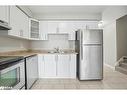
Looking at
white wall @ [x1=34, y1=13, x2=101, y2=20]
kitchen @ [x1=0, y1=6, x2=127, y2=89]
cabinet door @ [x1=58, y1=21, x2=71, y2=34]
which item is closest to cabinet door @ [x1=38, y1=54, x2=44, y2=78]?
kitchen @ [x1=0, y1=6, x2=127, y2=89]

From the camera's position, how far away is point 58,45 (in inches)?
224

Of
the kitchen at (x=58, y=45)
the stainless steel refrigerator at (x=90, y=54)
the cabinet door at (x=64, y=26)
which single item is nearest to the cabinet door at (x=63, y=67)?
the kitchen at (x=58, y=45)

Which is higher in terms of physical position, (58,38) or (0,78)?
(58,38)

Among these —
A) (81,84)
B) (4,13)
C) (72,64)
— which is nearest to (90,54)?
(72,64)

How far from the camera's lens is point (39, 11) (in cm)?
557

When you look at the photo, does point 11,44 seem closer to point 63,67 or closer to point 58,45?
point 63,67

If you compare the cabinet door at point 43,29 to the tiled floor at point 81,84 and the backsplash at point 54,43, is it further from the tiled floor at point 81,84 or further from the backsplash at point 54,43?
the tiled floor at point 81,84

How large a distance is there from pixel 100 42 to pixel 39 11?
2.57 metres

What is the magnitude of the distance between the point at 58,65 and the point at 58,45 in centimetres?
108

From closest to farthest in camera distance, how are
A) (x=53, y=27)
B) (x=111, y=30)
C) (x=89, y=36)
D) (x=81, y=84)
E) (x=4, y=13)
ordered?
(x=4, y=13), (x=81, y=84), (x=89, y=36), (x=53, y=27), (x=111, y=30)

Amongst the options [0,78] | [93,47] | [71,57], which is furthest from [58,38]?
[0,78]
